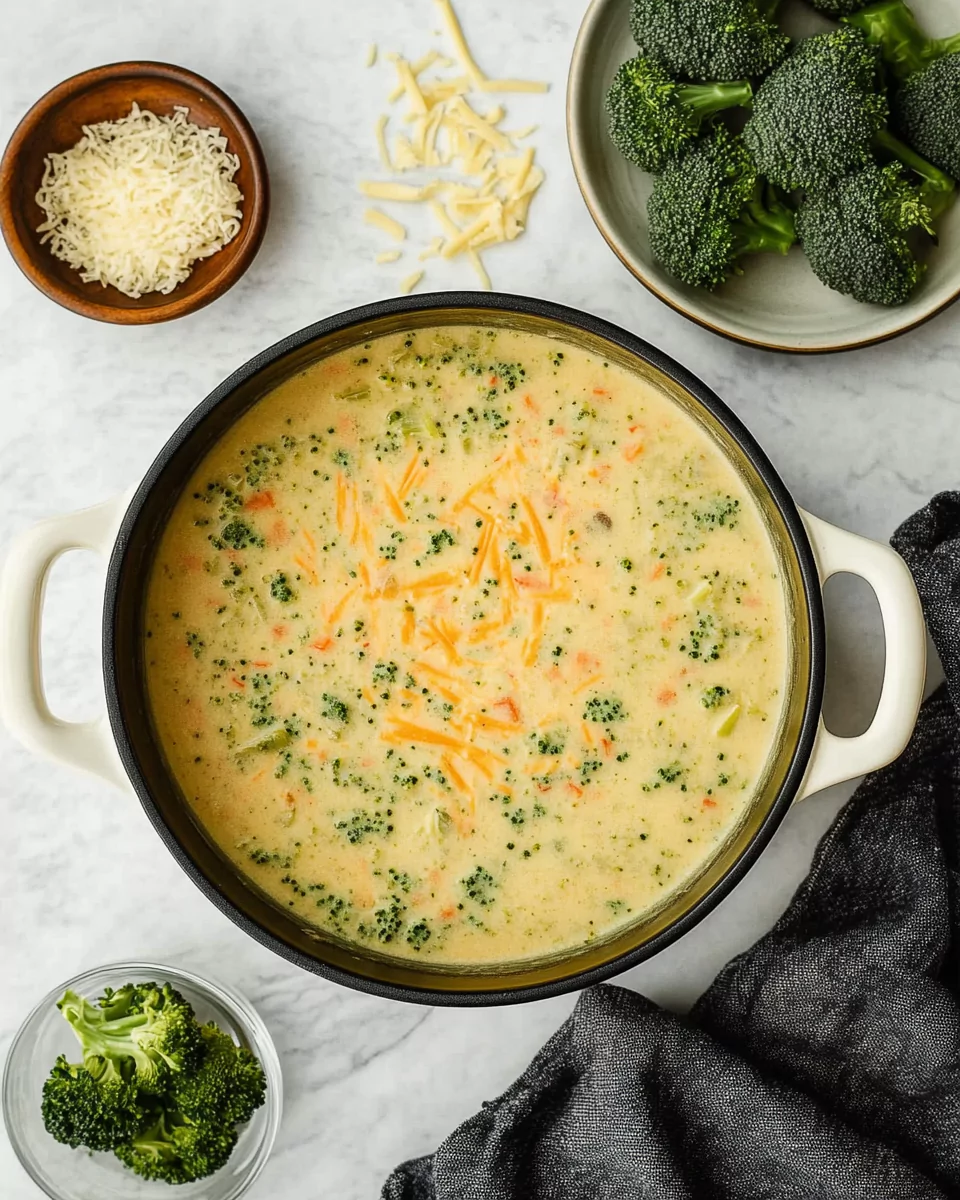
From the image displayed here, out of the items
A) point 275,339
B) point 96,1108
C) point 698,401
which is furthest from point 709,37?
point 96,1108

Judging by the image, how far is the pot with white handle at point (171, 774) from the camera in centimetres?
164

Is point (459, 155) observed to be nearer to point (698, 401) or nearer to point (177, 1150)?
point (698, 401)

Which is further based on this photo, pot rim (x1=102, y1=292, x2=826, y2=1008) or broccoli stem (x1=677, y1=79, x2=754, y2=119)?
broccoli stem (x1=677, y1=79, x2=754, y2=119)

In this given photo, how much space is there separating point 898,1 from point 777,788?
121cm

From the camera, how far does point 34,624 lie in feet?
5.43

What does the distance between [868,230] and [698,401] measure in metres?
0.37

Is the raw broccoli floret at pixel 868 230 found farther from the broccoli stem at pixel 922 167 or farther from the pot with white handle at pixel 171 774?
the pot with white handle at pixel 171 774

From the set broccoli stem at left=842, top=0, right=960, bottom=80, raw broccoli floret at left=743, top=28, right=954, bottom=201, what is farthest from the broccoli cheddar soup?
broccoli stem at left=842, top=0, right=960, bottom=80

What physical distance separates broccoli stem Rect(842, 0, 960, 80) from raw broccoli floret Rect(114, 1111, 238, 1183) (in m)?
1.94

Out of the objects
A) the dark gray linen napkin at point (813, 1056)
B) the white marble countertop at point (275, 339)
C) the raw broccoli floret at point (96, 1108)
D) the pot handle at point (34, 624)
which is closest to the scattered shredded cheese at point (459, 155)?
the white marble countertop at point (275, 339)

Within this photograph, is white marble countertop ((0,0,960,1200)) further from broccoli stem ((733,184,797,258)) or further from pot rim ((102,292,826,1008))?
pot rim ((102,292,826,1008))

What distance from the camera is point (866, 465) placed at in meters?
1.98

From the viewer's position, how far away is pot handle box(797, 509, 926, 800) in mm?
1622

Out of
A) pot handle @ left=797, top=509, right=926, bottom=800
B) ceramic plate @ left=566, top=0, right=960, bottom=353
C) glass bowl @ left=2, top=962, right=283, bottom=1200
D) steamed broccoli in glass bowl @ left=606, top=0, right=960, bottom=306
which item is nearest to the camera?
pot handle @ left=797, top=509, right=926, bottom=800
